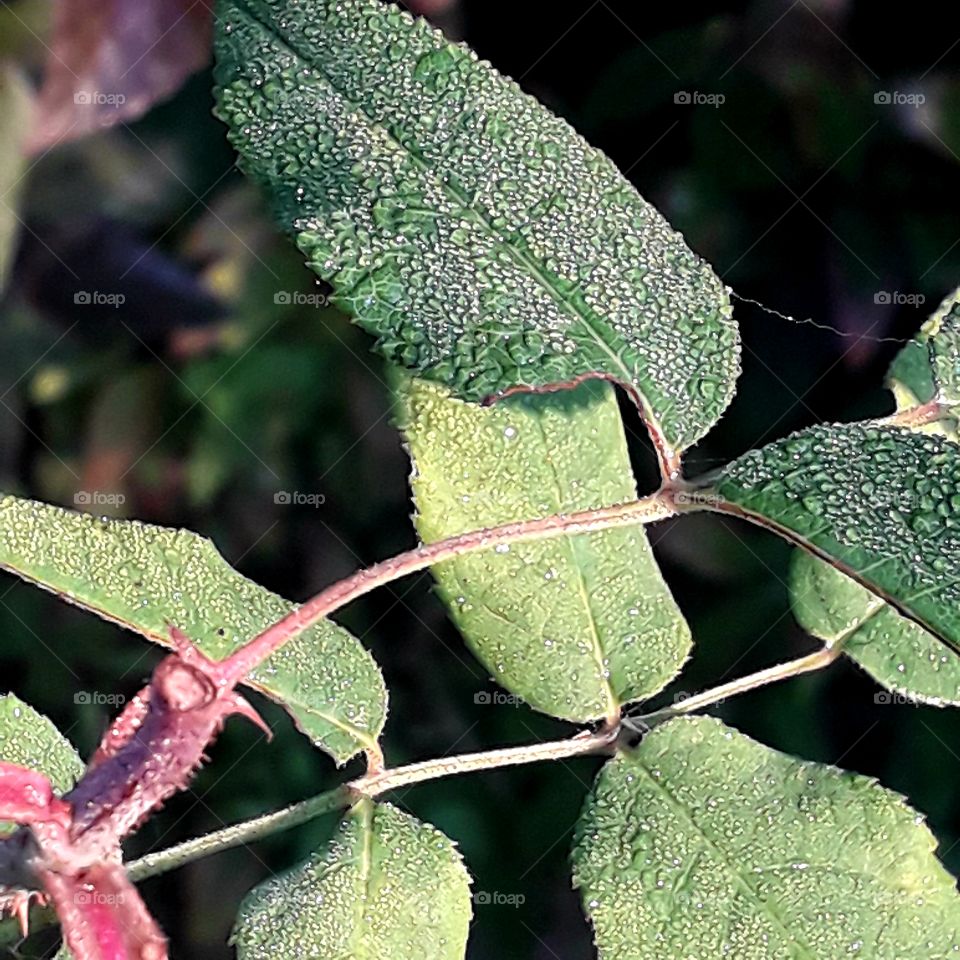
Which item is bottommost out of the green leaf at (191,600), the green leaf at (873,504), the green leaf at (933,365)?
the green leaf at (191,600)

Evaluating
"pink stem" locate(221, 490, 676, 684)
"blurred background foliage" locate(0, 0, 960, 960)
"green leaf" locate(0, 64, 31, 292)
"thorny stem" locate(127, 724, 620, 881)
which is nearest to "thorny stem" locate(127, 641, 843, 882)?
"thorny stem" locate(127, 724, 620, 881)

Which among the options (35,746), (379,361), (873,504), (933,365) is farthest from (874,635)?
(379,361)

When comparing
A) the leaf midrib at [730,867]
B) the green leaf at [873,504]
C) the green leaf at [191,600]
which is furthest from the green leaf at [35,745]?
the green leaf at [873,504]

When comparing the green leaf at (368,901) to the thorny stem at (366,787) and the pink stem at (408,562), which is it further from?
the pink stem at (408,562)

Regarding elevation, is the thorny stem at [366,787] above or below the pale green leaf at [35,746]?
above

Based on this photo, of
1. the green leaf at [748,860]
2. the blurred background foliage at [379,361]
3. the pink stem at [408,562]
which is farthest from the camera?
the blurred background foliage at [379,361]

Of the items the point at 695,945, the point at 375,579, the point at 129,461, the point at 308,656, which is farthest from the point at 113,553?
the point at 129,461

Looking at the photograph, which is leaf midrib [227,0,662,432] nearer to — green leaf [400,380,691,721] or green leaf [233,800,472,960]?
green leaf [400,380,691,721]
